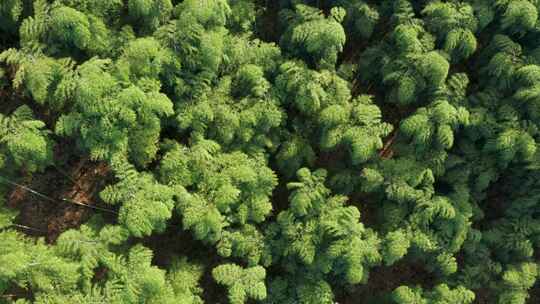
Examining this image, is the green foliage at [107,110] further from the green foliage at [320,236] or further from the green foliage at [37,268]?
the green foliage at [320,236]

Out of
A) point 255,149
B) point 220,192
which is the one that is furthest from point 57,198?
point 255,149

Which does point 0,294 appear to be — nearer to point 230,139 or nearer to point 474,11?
point 230,139

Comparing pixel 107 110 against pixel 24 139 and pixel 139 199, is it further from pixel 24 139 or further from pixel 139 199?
pixel 139 199

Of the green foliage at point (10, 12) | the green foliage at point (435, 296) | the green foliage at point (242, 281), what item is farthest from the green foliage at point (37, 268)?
the green foliage at point (435, 296)

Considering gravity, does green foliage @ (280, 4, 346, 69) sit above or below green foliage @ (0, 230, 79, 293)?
above

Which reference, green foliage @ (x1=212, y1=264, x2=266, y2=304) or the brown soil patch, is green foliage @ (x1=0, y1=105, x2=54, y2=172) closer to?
the brown soil patch

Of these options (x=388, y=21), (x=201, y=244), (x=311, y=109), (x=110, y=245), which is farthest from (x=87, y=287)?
Answer: (x=388, y=21)

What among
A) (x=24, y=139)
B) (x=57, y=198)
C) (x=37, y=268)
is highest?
(x=24, y=139)

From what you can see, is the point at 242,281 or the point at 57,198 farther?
the point at 57,198

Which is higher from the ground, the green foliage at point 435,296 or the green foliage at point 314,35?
the green foliage at point 314,35

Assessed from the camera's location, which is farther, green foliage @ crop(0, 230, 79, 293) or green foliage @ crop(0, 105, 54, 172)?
green foliage @ crop(0, 105, 54, 172)

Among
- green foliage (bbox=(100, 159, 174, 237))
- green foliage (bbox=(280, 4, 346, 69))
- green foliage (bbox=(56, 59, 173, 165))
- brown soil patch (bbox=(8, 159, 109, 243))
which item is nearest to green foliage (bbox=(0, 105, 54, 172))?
green foliage (bbox=(56, 59, 173, 165))
